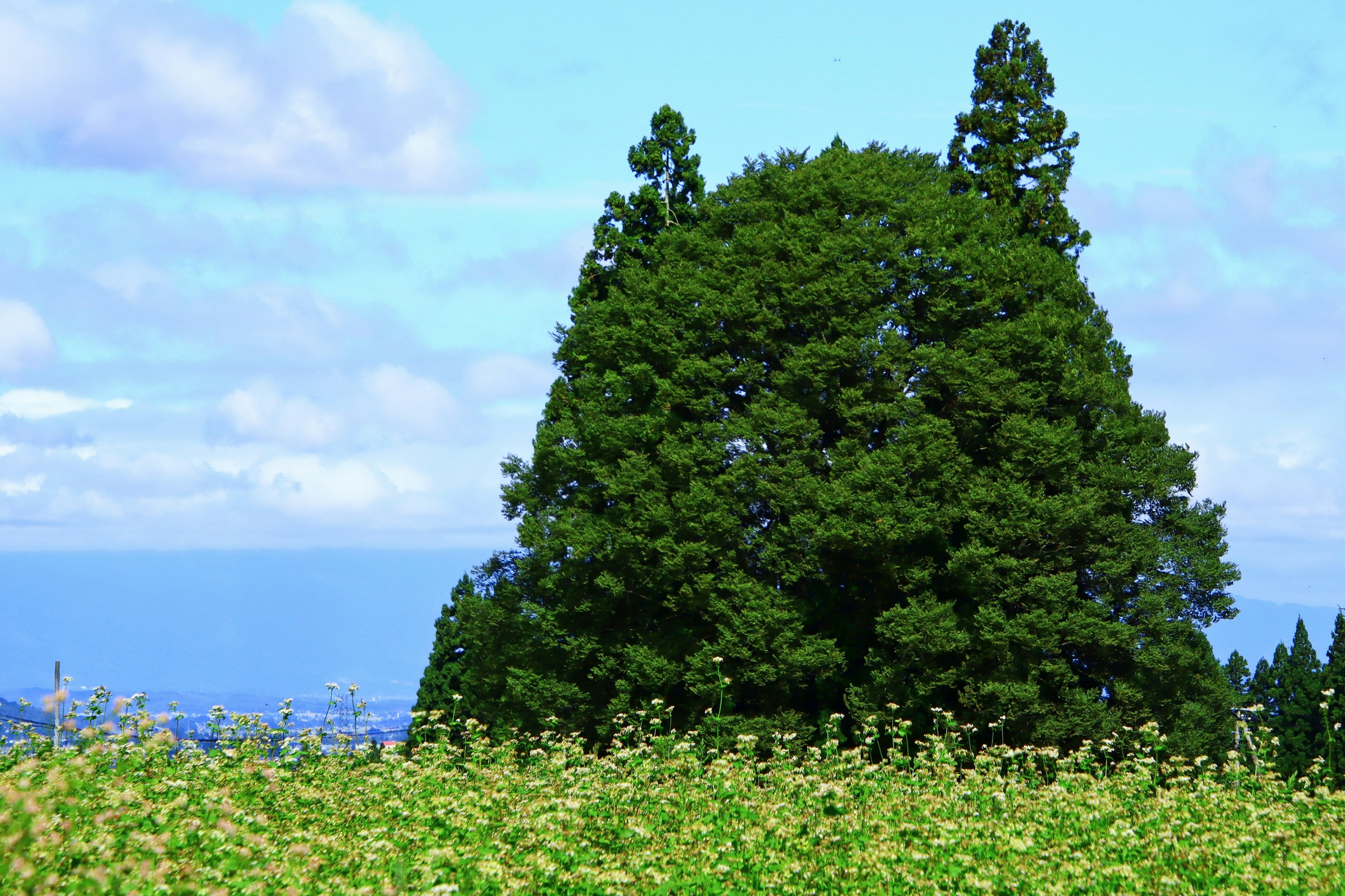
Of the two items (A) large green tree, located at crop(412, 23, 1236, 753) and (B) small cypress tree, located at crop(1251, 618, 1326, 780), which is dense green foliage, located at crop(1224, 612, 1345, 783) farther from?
(A) large green tree, located at crop(412, 23, 1236, 753)

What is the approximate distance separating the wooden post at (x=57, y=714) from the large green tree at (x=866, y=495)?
1404 centimetres

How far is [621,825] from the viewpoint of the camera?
11867 millimetres

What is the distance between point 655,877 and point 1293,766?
1703 inches

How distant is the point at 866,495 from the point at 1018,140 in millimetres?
12303

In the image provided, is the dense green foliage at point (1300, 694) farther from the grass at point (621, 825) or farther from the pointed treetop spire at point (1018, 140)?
the grass at point (621, 825)

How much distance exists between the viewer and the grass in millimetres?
9305

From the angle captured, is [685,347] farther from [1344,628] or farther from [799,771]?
[1344,628]

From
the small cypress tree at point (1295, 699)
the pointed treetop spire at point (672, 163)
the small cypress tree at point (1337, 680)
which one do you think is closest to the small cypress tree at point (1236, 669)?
the small cypress tree at point (1337, 680)

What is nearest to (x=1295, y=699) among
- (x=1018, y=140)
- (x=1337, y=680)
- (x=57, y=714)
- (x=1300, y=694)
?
(x=1300, y=694)

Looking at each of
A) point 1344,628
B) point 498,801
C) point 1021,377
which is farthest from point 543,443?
point 1344,628

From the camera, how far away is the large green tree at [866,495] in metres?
26.2

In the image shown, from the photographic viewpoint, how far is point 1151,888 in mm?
10094

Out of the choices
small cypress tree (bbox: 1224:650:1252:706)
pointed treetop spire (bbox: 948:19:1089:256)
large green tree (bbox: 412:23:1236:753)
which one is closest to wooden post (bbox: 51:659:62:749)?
large green tree (bbox: 412:23:1236:753)

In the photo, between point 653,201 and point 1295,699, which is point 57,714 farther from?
point 1295,699
